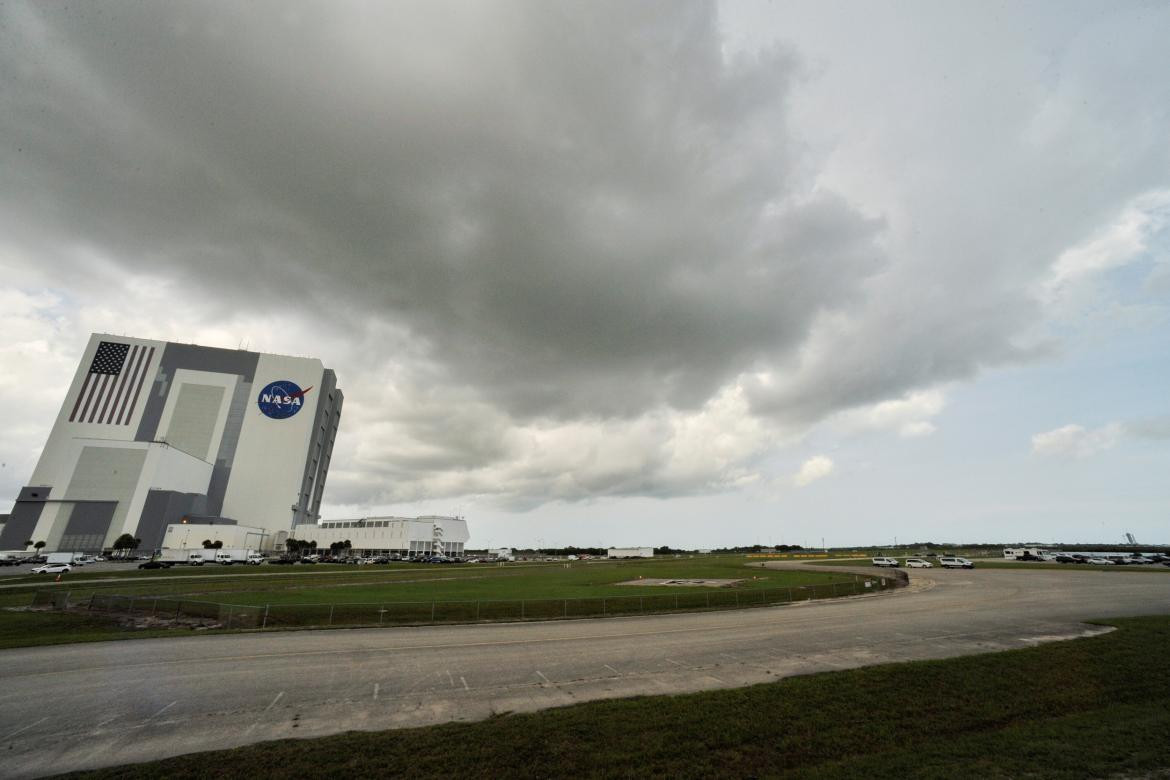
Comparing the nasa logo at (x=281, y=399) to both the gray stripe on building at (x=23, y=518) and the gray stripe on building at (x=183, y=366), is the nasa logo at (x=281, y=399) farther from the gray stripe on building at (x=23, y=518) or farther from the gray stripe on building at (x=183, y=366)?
the gray stripe on building at (x=23, y=518)

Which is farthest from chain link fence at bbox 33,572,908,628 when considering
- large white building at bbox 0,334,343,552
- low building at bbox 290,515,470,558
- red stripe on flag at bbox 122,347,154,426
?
low building at bbox 290,515,470,558

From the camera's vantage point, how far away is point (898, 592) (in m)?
41.4

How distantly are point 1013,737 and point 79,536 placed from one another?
166 metres

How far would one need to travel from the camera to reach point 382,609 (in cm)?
2848

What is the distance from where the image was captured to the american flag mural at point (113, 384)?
135000 millimetres

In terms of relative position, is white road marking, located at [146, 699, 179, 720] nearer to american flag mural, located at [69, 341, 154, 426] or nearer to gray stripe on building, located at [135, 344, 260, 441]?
gray stripe on building, located at [135, 344, 260, 441]

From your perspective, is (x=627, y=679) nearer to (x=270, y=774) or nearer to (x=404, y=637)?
(x=270, y=774)

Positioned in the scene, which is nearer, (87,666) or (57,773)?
(57,773)

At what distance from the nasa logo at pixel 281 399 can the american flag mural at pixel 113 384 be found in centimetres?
3064

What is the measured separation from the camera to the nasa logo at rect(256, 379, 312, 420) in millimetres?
154375

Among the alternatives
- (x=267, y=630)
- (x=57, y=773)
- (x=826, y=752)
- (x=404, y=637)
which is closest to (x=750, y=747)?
(x=826, y=752)

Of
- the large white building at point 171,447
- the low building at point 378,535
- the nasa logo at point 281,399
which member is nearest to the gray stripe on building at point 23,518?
the large white building at point 171,447

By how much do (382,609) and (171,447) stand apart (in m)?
140

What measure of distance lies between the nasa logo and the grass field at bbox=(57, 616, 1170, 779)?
172m
